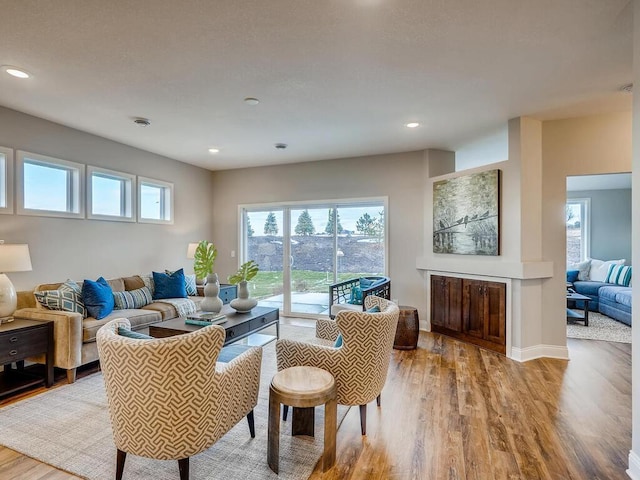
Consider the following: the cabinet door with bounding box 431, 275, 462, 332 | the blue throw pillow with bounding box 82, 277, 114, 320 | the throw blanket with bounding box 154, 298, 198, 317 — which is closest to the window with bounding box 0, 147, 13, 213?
the blue throw pillow with bounding box 82, 277, 114, 320

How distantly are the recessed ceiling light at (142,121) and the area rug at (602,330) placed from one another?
618cm

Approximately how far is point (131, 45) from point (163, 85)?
62cm

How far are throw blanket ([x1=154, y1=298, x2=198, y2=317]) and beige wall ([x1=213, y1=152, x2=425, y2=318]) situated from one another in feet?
6.04

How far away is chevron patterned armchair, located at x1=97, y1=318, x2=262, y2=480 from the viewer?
1595mm

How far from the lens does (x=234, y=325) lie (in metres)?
3.25

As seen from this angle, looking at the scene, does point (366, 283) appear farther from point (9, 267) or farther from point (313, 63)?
point (9, 267)

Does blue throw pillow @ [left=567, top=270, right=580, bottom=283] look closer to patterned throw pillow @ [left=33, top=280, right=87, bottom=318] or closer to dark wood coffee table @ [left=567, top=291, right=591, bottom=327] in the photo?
dark wood coffee table @ [left=567, top=291, right=591, bottom=327]

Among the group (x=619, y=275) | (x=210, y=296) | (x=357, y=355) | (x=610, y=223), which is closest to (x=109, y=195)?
(x=210, y=296)

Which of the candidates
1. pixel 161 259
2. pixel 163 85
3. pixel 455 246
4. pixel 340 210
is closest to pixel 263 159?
pixel 340 210

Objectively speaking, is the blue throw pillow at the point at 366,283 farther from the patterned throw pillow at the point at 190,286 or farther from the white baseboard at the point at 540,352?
the patterned throw pillow at the point at 190,286

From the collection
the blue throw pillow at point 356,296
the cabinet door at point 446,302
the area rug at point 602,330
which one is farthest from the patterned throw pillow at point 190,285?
the area rug at point 602,330

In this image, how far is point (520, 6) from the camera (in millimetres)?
1997

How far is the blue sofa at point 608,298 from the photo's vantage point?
17.2 feet

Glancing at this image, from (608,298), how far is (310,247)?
201 inches
